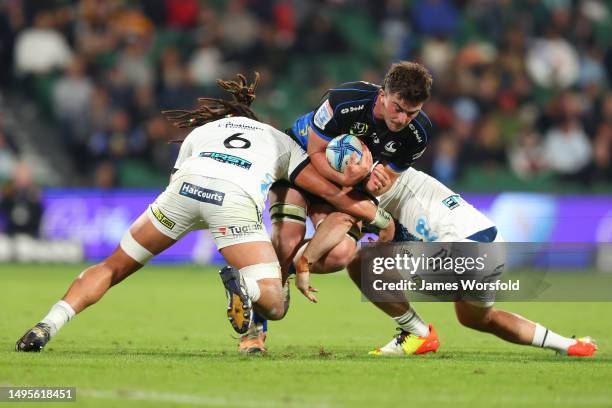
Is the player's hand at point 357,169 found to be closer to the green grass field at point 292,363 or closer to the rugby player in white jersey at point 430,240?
the rugby player in white jersey at point 430,240

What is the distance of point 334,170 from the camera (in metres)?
7.92

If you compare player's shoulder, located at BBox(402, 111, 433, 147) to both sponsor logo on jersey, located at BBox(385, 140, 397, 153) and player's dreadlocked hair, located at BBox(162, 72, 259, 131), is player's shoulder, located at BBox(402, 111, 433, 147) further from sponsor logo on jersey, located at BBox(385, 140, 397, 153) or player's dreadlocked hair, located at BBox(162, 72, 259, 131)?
player's dreadlocked hair, located at BBox(162, 72, 259, 131)

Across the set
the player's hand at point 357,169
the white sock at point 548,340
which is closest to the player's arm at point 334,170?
the player's hand at point 357,169

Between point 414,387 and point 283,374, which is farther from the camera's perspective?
point 283,374

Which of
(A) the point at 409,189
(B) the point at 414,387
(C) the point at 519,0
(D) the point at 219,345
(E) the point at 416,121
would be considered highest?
(C) the point at 519,0

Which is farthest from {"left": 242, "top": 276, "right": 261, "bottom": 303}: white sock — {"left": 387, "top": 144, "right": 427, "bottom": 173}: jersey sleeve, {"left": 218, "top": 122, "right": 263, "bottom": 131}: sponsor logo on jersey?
{"left": 387, "top": 144, "right": 427, "bottom": 173}: jersey sleeve

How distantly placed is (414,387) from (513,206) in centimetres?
1179

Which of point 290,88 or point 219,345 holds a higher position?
point 290,88

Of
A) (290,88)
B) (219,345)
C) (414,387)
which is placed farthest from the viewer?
(290,88)

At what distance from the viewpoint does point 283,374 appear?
658 cm

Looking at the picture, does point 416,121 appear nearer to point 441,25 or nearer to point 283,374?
point 283,374

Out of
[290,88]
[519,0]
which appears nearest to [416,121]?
[290,88]

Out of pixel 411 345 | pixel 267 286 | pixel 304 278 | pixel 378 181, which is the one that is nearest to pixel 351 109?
pixel 378 181

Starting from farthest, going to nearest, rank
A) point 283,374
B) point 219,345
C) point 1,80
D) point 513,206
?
point 1,80, point 513,206, point 219,345, point 283,374
